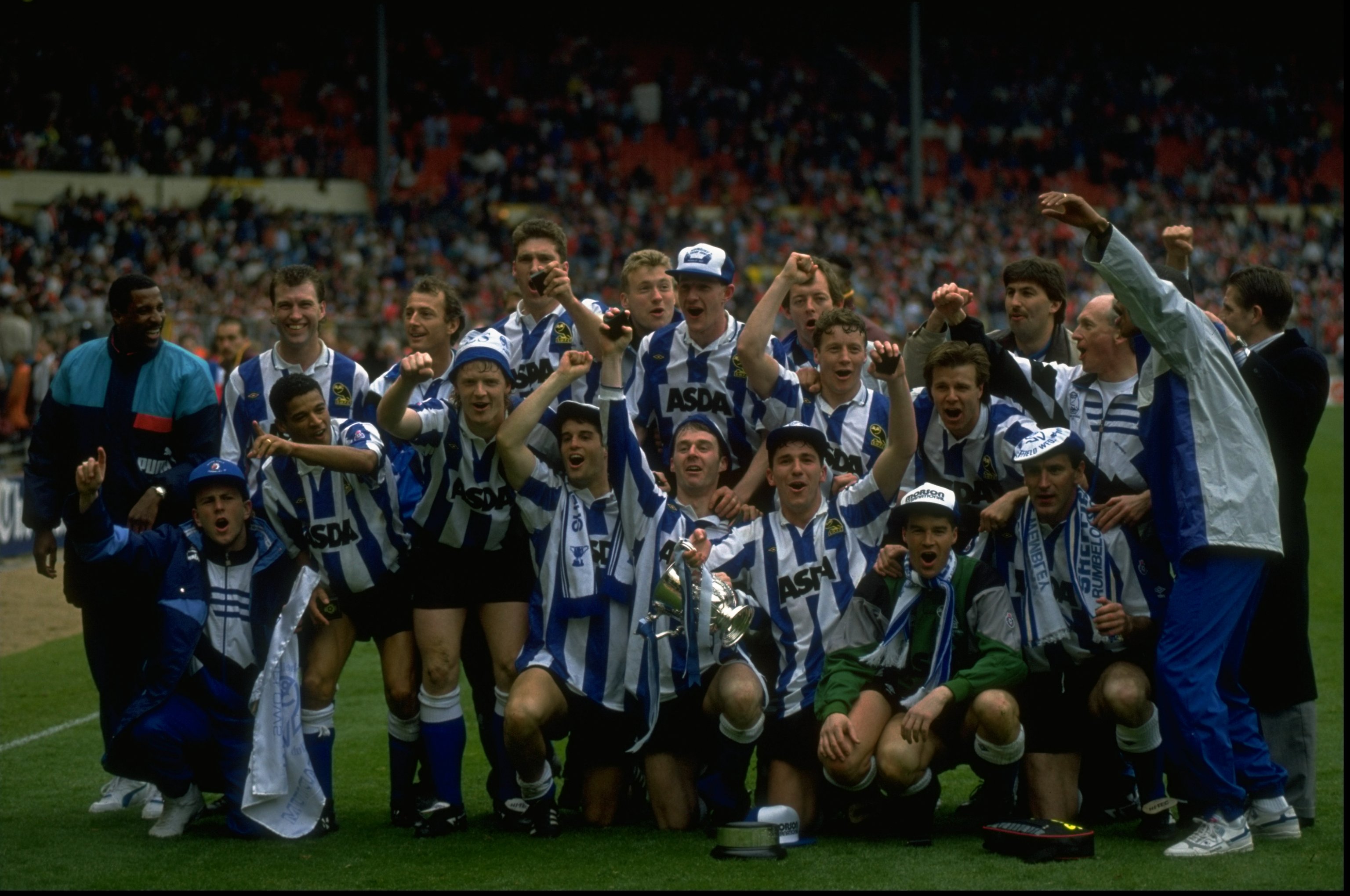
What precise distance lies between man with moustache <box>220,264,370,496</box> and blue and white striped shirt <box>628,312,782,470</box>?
1.19 meters

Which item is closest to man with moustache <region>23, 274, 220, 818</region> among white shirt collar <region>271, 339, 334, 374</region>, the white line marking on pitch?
white shirt collar <region>271, 339, 334, 374</region>

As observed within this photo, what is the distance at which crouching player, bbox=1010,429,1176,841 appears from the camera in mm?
5363

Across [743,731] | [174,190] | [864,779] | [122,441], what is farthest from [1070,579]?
[174,190]

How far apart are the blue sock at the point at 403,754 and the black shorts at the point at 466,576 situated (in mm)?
462

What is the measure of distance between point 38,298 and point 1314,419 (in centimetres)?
1785

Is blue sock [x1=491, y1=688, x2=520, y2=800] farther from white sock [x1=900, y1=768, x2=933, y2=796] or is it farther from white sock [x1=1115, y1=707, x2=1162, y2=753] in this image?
white sock [x1=1115, y1=707, x2=1162, y2=753]

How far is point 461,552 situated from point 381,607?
38 cm

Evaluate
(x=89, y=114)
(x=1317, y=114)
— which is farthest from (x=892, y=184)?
(x=89, y=114)

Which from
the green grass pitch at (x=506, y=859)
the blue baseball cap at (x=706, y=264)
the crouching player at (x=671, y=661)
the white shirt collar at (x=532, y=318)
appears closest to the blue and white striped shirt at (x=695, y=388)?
the blue baseball cap at (x=706, y=264)

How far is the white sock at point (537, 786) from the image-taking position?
5.51 m

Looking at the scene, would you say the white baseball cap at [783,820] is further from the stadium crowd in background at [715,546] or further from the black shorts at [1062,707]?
the black shorts at [1062,707]

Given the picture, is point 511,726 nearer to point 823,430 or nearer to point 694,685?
point 694,685

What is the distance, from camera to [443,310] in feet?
20.8

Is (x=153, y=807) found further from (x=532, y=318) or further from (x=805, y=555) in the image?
(x=805, y=555)
